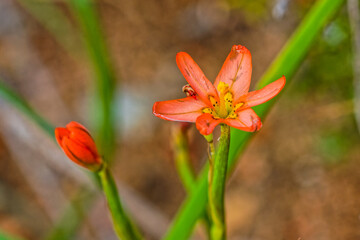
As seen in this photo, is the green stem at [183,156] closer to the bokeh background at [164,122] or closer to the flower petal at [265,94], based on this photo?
the flower petal at [265,94]

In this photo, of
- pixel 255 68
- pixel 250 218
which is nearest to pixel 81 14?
pixel 255 68

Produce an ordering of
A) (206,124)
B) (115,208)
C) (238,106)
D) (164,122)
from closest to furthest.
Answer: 1. (206,124)
2. (238,106)
3. (115,208)
4. (164,122)

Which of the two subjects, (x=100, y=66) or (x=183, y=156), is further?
(x=100, y=66)

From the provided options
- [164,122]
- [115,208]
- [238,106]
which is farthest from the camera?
[164,122]


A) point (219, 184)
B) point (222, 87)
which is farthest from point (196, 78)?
point (219, 184)

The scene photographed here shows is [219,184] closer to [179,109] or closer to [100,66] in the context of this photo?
[179,109]

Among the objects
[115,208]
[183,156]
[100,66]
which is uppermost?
[100,66]
